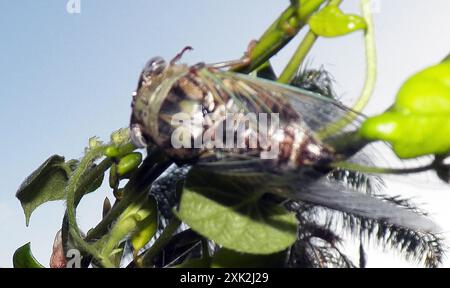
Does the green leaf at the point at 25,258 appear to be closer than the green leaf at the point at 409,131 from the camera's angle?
No

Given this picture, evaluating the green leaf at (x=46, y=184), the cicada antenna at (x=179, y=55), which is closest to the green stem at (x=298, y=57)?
the cicada antenna at (x=179, y=55)

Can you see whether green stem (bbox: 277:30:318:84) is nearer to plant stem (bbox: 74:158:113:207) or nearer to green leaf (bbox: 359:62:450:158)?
green leaf (bbox: 359:62:450:158)

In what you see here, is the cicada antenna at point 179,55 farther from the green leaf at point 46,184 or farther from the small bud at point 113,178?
the green leaf at point 46,184

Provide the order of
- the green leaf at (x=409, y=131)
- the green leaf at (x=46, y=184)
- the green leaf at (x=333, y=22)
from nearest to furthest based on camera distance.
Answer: the green leaf at (x=409, y=131) < the green leaf at (x=333, y=22) < the green leaf at (x=46, y=184)


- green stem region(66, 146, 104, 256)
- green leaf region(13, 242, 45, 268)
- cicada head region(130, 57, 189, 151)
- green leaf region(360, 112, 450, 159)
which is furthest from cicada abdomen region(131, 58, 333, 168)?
green leaf region(13, 242, 45, 268)

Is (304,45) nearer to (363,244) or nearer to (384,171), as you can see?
(384,171)

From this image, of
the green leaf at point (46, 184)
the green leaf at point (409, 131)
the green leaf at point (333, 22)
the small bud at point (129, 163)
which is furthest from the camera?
the green leaf at point (46, 184)

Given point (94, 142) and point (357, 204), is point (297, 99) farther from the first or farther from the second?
point (94, 142)
